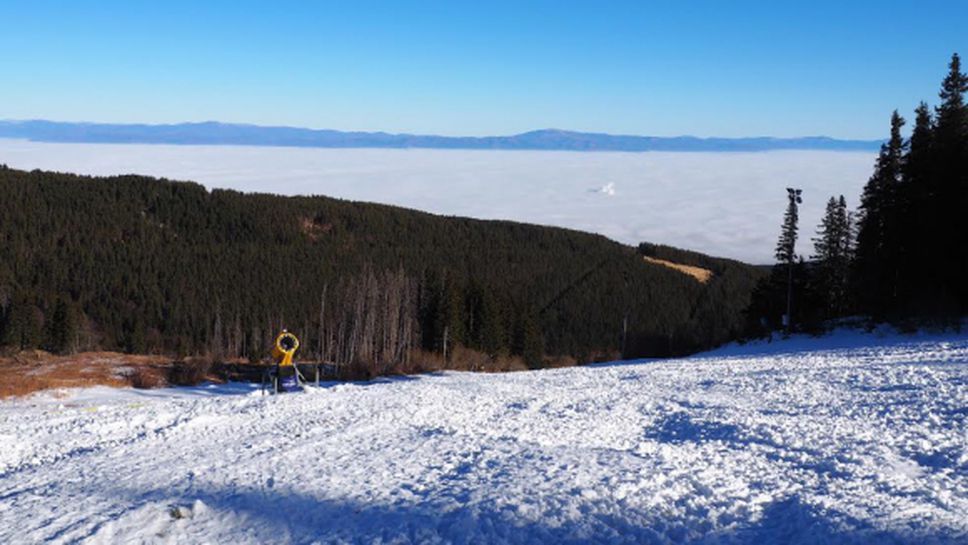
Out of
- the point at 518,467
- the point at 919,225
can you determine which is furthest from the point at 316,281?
the point at 518,467

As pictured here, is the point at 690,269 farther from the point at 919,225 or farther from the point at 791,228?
the point at 919,225

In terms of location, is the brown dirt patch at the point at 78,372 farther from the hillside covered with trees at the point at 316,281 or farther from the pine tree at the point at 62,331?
the pine tree at the point at 62,331

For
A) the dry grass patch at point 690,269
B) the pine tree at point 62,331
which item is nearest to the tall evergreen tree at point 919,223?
the pine tree at point 62,331

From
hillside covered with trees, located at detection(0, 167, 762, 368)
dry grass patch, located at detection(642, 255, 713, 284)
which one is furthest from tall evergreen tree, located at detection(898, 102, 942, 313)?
dry grass patch, located at detection(642, 255, 713, 284)

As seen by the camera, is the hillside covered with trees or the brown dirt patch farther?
the hillside covered with trees

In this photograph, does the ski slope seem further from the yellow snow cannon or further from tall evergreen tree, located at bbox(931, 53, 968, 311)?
tall evergreen tree, located at bbox(931, 53, 968, 311)

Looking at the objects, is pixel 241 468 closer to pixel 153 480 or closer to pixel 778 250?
pixel 153 480

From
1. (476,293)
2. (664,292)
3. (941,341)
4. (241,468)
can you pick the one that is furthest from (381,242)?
(241,468)
